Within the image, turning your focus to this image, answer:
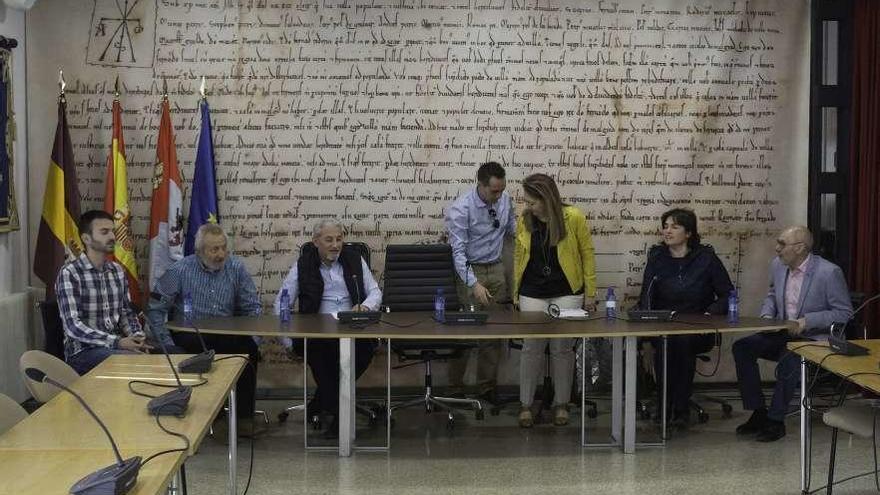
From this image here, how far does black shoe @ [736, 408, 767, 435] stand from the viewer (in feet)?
19.9

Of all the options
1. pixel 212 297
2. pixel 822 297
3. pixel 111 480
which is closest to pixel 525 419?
pixel 822 297

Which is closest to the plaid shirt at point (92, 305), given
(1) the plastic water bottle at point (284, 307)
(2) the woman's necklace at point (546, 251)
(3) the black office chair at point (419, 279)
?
(1) the plastic water bottle at point (284, 307)

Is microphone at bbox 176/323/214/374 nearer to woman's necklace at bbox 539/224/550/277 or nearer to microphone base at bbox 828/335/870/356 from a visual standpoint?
woman's necklace at bbox 539/224/550/277

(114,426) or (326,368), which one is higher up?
(114,426)

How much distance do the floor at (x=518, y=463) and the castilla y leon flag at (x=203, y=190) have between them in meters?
1.32

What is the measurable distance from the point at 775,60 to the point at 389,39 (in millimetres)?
2495

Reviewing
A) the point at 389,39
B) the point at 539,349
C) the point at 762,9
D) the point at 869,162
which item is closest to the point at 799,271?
the point at 869,162

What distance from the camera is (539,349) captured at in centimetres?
631

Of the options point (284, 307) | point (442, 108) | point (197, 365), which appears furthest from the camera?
point (442, 108)

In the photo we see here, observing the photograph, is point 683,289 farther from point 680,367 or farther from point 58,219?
point 58,219

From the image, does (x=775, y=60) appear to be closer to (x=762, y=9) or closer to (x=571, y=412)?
(x=762, y=9)

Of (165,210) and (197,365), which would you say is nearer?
(197,365)

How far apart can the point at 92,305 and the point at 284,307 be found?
959 millimetres

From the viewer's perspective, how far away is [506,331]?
211 inches
